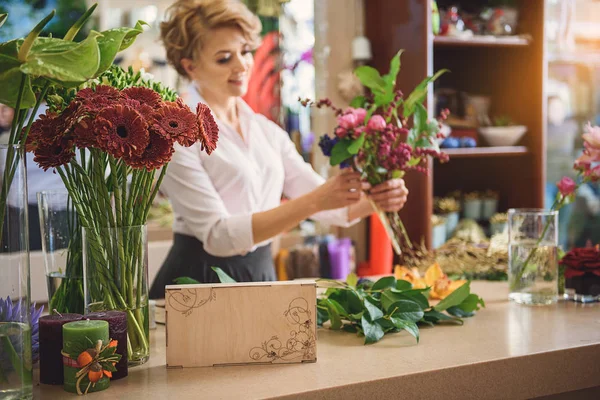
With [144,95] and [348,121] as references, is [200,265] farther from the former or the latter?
[144,95]

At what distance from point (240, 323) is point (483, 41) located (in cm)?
284

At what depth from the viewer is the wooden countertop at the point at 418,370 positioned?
1.13 m

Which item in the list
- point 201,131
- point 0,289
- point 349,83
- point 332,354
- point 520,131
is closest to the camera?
point 0,289

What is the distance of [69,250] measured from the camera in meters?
1.34

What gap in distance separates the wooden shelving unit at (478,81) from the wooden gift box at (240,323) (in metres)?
2.33

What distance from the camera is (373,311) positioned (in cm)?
143

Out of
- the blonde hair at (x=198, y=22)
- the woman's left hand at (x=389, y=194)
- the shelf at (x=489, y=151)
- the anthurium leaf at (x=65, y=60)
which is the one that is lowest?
the woman's left hand at (x=389, y=194)

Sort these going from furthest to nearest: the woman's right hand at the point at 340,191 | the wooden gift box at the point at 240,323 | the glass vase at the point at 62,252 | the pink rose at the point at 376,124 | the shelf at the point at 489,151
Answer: the shelf at the point at 489,151 → the woman's right hand at the point at 340,191 → the pink rose at the point at 376,124 → the glass vase at the point at 62,252 → the wooden gift box at the point at 240,323

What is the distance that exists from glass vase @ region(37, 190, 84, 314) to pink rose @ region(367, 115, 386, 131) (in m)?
0.68

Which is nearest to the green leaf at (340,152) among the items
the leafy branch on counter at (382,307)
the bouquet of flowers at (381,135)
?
the bouquet of flowers at (381,135)

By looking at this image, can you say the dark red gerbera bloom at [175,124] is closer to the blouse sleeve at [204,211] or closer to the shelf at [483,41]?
the blouse sleeve at [204,211]

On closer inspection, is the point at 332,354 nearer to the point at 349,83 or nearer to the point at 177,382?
the point at 177,382

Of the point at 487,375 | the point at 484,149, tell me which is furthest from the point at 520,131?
the point at 487,375

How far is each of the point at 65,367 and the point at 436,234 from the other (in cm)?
268
